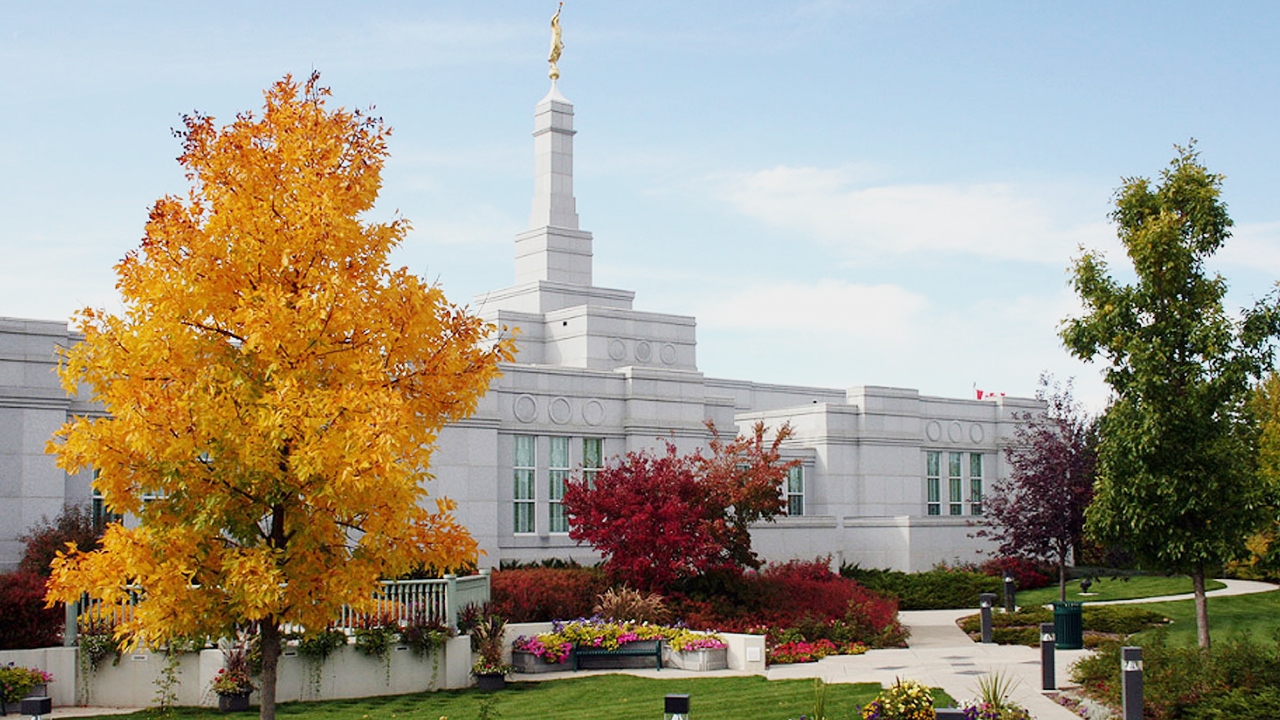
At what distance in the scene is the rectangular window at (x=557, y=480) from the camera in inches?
1230

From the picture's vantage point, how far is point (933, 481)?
40000 mm

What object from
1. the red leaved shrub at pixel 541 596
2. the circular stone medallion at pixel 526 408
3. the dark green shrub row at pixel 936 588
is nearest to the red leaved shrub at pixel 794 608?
the red leaved shrub at pixel 541 596

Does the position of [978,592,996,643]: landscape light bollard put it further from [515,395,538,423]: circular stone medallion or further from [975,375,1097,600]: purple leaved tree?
[515,395,538,423]: circular stone medallion

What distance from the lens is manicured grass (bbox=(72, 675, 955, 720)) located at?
1623cm

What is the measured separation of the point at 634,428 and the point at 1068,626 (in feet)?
42.6

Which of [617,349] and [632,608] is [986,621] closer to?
[632,608]

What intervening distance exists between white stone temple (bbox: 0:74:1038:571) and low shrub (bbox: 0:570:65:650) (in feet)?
18.6

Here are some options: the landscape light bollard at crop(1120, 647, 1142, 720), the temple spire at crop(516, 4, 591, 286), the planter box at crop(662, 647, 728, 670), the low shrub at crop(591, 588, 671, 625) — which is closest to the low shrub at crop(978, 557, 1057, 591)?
the low shrub at crop(591, 588, 671, 625)

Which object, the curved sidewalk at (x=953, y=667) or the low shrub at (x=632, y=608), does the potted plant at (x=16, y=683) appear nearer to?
the low shrub at (x=632, y=608)

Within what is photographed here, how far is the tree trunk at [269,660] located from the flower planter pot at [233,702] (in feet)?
20.2

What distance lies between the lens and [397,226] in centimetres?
1231

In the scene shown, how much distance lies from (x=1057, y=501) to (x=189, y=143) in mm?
22811

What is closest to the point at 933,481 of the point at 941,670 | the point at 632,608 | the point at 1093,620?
the point at 1093,620

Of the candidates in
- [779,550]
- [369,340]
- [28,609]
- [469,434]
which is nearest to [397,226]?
[369,340]
